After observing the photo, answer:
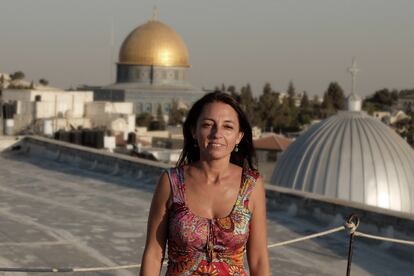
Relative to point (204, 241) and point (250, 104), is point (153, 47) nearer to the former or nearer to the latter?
point (250, 104)

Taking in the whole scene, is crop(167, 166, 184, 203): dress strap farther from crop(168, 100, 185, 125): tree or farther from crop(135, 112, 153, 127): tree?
crop(168, 100, 185, 125): tree

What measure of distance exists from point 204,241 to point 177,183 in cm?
21

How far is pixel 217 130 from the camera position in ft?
8.66

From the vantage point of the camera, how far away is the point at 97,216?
798cm

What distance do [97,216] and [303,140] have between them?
31.6 feet

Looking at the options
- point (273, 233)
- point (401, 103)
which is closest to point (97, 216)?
point (273, 233)

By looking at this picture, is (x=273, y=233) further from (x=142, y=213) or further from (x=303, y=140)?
(x=303, y=140)

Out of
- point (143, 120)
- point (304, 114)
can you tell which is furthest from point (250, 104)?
point (143, 120)

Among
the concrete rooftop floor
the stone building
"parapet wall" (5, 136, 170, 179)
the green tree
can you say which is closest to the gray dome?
"parapet wall" (5, 136, 170, 179)

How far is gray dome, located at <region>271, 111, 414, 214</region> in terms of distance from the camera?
50.6ft

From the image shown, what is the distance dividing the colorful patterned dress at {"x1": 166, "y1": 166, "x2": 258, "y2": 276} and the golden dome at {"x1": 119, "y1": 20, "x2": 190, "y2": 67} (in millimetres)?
58306

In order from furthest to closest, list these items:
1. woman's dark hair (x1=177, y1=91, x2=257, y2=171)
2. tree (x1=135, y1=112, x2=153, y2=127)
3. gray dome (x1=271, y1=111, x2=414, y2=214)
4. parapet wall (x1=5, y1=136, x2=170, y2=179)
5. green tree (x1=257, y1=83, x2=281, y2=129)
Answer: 1. green tree (x1=257, y1=83, x2=281, y2=129)
2. tree (x1=135, y1=112, x2=153, y2=127)
3. gray dome (x1=271, y1=111, x2=414, y2=214)
4. parapet wall (x1=5, y1=136, x2=170, y2=179)
5. woman's dark hair (x1=177, y1=91, x2=257, y2=171)

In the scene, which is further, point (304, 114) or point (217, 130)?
point (304, 114)

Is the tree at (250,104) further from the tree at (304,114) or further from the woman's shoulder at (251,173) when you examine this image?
the woman's shoulder at (251,173)
